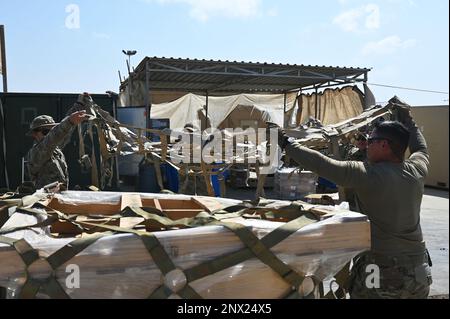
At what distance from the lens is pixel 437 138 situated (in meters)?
13.9

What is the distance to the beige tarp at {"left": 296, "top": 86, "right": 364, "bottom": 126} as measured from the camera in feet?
44.9

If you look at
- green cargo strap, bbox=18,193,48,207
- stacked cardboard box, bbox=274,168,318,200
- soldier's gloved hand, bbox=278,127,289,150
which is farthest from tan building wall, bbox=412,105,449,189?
green cargo strap, bbox=18,193,48,207

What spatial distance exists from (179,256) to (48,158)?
9.84 ft

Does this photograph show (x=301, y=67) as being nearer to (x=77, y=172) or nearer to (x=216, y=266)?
(x=77, y=172)

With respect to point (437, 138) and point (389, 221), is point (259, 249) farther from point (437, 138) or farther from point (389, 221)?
point (437, 138)

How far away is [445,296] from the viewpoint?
429cm

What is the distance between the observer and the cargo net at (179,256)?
4.84 ft

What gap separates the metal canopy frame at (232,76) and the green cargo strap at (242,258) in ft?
27.9

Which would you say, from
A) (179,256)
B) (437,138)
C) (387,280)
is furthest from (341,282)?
(437,138)

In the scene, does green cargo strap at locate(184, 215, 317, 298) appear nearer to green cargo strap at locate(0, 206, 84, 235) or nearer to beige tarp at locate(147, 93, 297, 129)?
green cargo strap at locate(0, 206, 84, 235)

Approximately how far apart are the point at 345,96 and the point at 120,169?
313 inches
